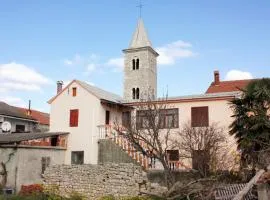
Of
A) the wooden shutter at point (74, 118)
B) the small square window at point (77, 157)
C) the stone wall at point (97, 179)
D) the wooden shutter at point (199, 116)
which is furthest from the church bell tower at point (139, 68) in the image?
the stone wall at point (97, 179)

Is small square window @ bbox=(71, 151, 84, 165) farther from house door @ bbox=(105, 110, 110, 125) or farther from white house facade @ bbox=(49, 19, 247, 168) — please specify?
house door @ bbox=(105, 110, 110, 125)

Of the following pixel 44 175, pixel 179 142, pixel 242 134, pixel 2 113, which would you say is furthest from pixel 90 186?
pixel 2 113

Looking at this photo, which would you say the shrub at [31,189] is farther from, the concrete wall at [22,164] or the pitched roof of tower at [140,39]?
the pitched roof of tower at [140,39]

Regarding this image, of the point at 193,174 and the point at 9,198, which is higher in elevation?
the point at 193,174

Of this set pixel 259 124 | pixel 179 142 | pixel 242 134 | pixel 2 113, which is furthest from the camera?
pixel 2 113

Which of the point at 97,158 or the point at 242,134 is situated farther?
the point at 97,158

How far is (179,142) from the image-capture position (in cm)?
2286

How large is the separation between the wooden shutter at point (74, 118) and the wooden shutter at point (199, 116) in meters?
8.26

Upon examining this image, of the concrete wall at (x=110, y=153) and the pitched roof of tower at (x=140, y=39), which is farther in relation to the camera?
the pitched roof of tower at (x=140, y=39)

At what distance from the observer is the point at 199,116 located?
23453 millimetres

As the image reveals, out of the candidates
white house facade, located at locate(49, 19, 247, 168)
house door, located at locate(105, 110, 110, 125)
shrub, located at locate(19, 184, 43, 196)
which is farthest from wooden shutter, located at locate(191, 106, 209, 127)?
shrub, located at locate(19, 184, 43, 196)

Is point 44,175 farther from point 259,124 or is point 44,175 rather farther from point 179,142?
point 259,124

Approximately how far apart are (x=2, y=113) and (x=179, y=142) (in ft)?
53.3

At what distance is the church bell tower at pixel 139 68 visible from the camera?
37.2 m
